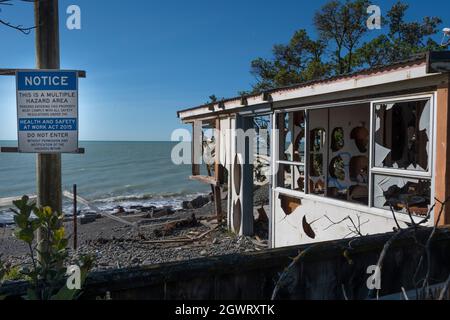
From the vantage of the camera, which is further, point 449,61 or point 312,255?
point 449,61

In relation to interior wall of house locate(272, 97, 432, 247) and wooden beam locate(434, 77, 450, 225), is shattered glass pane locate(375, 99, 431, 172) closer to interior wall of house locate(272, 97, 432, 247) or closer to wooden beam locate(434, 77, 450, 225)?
→ interior wall of house locate(272, 97, 432, 247)

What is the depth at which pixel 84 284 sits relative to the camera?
2.22m

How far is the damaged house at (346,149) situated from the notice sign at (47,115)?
288cm

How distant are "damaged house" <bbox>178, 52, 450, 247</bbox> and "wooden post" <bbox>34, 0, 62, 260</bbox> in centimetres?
282

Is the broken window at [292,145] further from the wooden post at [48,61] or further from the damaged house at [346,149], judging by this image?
the wooden post at [48,61]

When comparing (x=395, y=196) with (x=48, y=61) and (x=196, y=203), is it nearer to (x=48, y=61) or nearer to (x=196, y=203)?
(x=48, y=61)

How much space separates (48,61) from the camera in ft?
11.9

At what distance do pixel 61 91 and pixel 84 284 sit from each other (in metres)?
2.23
